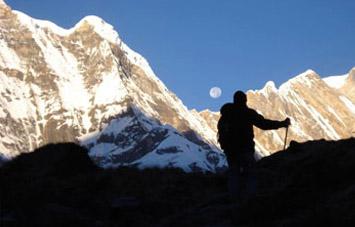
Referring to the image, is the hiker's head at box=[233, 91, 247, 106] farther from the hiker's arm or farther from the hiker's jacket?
the hiker's arm

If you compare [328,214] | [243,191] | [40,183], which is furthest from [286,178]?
[328,214]

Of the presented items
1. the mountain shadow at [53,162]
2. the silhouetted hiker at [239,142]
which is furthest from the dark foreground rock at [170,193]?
the silhouetted hiker at [239,142]

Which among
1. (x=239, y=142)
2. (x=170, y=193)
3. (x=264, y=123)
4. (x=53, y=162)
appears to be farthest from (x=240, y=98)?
(x=53, y=162)

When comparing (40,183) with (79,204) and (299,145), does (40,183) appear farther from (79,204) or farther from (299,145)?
(299,145)

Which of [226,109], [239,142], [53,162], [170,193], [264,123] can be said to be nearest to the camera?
[239,142]

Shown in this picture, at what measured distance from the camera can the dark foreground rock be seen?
12.9 m

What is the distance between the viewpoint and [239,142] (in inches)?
554

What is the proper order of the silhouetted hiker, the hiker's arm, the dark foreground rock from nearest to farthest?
the dark foreground rock
the silhouetted hiker
the hiker's arm

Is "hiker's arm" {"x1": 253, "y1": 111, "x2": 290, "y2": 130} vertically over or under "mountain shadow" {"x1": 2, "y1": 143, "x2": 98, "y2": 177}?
under

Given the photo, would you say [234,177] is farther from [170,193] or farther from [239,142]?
[170,193]

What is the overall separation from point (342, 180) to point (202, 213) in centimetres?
239

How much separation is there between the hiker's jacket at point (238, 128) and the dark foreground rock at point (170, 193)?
0.94 m

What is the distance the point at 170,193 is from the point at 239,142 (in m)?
4.35

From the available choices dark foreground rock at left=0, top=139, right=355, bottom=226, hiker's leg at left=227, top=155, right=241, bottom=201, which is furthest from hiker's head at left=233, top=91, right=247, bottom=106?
dark foreground rock at left=0, top=139, right=355, bottom=226
